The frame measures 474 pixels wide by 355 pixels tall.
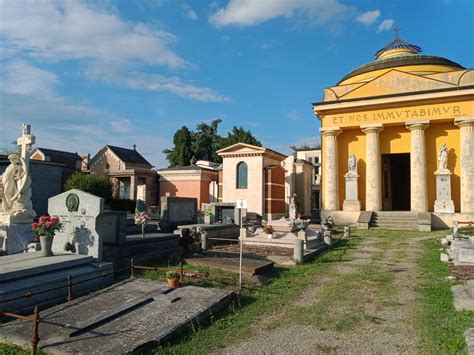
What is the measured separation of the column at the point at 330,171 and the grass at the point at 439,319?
16752mm

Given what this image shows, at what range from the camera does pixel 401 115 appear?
24.5 meters

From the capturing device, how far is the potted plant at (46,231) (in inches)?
310

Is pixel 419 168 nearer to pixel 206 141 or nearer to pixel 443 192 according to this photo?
pixel 443 192

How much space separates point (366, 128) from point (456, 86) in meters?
6.15

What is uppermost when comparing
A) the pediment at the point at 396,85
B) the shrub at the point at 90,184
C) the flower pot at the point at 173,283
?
the pediment at the point at 396,85

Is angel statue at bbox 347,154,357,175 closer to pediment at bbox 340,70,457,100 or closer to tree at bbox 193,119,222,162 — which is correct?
pediment at bbox 340,70,457,100

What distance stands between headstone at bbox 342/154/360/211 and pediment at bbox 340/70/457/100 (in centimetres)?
499

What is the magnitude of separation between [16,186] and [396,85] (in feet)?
79.1

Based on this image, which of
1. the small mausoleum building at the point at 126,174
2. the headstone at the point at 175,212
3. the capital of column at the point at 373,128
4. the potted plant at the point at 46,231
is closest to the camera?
the potted plant at the point at 46,231

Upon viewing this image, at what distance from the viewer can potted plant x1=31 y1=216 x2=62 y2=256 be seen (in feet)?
25.8

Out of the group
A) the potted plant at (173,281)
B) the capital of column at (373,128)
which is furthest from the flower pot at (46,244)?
the capital of column at (373,128)

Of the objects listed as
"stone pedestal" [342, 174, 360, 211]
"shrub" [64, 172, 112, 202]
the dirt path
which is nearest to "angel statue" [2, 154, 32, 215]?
the dirt path

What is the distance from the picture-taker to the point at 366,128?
25.3 meters

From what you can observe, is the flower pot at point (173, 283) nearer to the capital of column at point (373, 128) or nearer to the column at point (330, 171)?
the column at point (330, 171)
